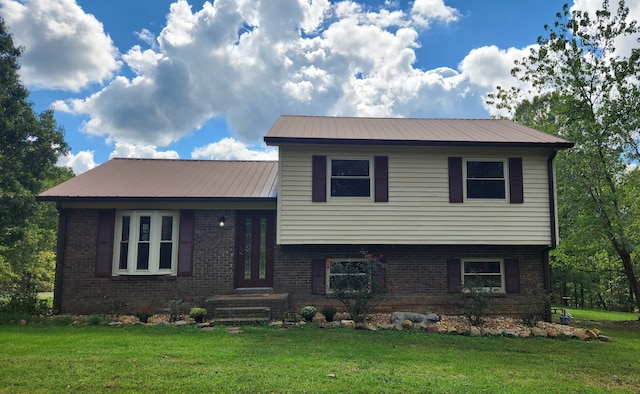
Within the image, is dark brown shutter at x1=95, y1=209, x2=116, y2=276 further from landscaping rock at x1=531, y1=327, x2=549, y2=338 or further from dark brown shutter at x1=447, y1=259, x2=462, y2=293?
landscaping rock at x1=531, y1=327, x2=549, y2=338

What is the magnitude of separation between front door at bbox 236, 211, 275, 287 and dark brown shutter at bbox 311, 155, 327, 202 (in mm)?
1455

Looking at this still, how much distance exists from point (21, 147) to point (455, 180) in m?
21.4

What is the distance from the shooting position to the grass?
471cm

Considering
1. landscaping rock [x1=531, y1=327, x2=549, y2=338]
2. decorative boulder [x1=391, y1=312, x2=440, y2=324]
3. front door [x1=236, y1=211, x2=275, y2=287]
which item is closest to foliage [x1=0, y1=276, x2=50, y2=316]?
front door [x1=236, y1=211, x2=275, y2=287]

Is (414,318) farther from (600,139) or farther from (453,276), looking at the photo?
(600,139)

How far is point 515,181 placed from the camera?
10.3 m

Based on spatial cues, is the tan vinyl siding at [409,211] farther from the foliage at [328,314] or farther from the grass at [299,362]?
the grass at [299,362]

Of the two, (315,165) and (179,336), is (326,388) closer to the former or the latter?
(179,336)

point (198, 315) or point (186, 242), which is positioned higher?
point (186, 242)

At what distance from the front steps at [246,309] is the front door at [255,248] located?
94 cm

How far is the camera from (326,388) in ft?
15.0

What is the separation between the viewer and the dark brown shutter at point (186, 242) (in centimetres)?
1029

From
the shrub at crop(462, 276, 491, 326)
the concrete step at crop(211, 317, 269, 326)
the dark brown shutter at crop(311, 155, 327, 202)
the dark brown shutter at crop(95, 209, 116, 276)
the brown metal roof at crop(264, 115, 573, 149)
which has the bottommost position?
the concrete step at crop(211, 317, 269, 326)

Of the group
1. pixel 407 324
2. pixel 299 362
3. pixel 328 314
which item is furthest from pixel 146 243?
pixel 407 324
